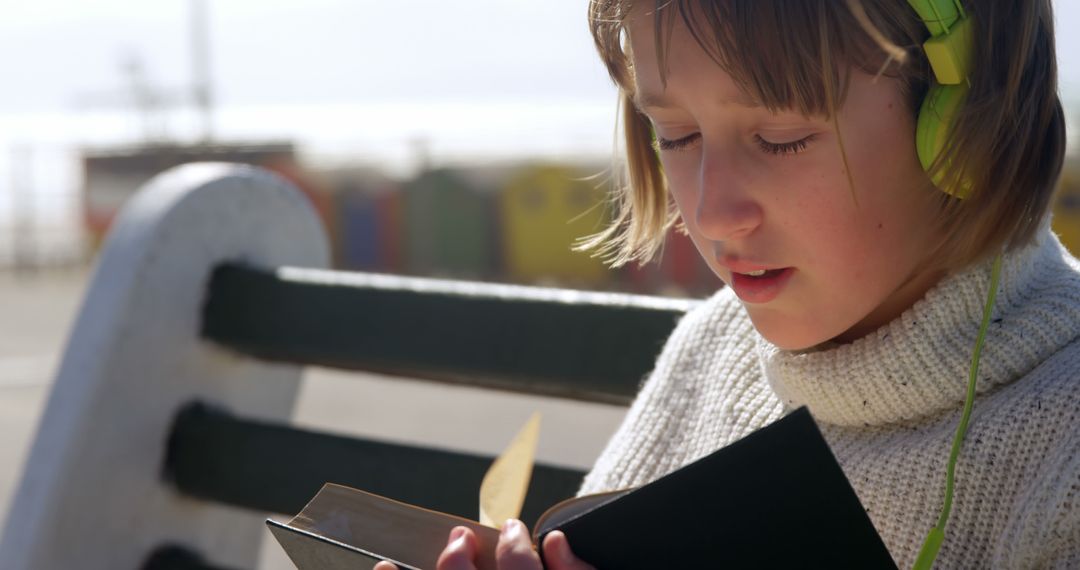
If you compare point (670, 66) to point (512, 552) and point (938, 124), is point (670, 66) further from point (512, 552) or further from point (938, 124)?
point (512, 552)

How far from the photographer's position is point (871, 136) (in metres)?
1.12

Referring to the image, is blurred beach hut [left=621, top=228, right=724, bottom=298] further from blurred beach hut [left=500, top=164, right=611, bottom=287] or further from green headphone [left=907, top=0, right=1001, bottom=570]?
green headphone [left=907, top=0, right=1001, bottom=570]

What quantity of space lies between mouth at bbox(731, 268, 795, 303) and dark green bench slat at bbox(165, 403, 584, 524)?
0.70 meters

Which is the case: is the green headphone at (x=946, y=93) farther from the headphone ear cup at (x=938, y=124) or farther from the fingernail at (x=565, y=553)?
the fingernail at (x=565, y=553)

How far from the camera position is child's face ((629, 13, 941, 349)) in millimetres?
1126

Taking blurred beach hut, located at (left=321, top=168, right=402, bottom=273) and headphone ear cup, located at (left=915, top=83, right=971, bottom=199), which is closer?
headphone ear cup, located at (left=915, top=83, right=971, bottom=199)

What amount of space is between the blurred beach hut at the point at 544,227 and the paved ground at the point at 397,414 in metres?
4.27

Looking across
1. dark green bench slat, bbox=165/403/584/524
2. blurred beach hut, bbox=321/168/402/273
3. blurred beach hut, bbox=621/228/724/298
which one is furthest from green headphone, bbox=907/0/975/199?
blurred beach hut, bbox=321/168/402/273

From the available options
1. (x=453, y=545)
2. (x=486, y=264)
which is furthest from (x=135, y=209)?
(x=486, y=264)

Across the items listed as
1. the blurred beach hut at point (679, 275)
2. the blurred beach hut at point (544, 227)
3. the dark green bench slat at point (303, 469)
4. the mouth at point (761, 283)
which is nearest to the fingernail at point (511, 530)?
the mouth at point (761, 283)

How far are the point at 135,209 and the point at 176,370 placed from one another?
0.31 meters

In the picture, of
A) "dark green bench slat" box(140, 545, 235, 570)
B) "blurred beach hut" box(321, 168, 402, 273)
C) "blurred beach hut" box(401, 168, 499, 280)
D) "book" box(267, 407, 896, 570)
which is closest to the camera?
"book" box(267, 407, 896, 570)

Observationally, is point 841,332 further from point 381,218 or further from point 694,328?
point 381,218

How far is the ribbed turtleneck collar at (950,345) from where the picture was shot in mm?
1160
